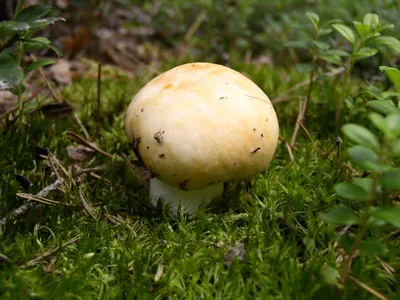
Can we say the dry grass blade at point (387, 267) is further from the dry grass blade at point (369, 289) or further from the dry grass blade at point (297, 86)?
the dry grass blade at point (297, 86)

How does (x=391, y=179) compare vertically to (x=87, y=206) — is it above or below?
above

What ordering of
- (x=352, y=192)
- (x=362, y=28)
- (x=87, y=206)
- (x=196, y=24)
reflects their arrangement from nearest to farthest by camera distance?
(x=352, y=192) < (x=87, y=206) < (x=362, y=28) < (x=196, y=24)

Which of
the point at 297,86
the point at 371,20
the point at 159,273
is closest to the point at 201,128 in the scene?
the point at 159,273

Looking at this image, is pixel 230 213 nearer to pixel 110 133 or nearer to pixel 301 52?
pixel 110 133

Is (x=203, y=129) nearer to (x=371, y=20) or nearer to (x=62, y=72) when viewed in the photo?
(x=371, y=20)

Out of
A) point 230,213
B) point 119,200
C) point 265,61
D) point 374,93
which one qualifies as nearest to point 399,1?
point 374,93
